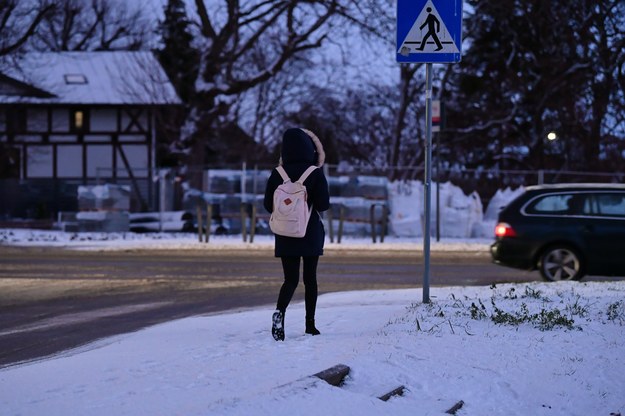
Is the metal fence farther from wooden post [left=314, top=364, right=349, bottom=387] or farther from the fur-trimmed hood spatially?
wooden post [left=314, top=364, right=349, bottom=387]

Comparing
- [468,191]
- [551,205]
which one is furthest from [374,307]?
[468,191]

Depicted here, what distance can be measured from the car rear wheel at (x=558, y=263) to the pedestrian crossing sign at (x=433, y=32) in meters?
5.47

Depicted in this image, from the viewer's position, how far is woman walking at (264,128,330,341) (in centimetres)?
676

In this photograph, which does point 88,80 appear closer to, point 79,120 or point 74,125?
point 79,120

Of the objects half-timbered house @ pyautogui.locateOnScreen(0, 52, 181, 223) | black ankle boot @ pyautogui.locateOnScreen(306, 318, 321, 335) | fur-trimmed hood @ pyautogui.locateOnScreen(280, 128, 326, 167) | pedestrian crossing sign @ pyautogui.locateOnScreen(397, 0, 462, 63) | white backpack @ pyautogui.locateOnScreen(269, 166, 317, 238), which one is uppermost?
half-timbered house @ pyautogui.locateOnScreen(0, 52, 181, 223)

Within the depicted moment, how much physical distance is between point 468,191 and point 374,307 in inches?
632

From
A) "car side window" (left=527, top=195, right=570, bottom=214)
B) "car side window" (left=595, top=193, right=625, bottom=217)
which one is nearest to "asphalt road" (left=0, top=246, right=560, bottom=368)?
"car side window" (left=527, top=195, right=570, bottom=214)

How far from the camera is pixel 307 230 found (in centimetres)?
678

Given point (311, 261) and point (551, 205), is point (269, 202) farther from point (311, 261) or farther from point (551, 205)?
point (551, 205)

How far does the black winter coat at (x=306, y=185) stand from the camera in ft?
22.2

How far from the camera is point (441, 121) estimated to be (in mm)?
19812

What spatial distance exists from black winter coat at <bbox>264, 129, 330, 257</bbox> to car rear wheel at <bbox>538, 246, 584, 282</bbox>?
6.46 metres

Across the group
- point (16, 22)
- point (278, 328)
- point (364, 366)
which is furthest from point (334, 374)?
point (16, 22)

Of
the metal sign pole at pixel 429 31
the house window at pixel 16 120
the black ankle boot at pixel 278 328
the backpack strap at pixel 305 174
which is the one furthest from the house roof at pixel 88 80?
the black ankle boot at pixel 278 328
